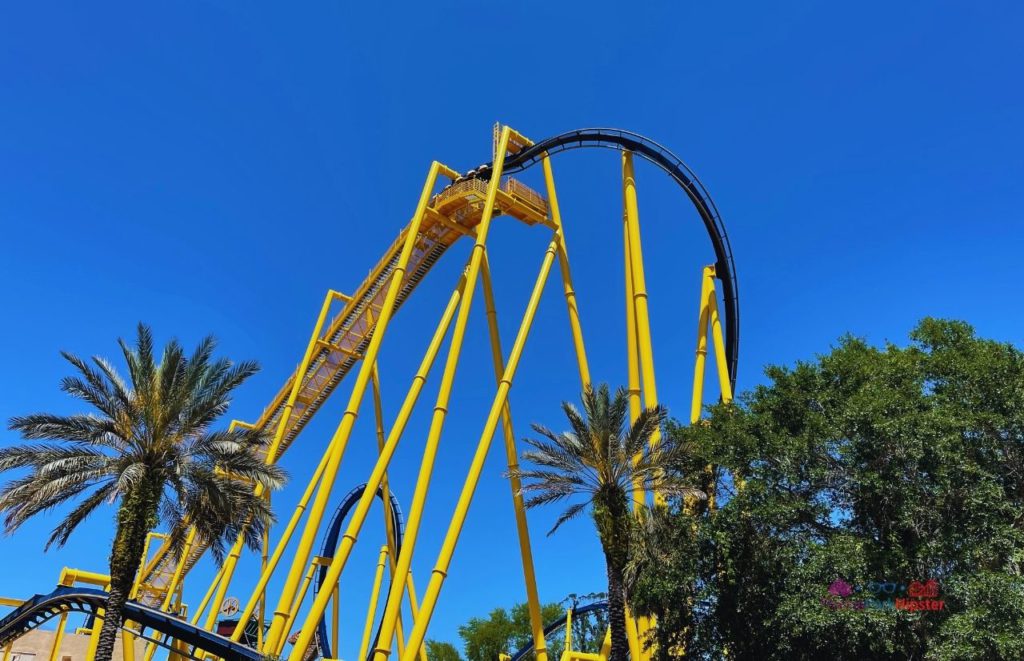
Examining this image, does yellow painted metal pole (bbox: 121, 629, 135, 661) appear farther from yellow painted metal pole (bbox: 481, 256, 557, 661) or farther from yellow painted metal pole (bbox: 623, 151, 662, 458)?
yellow painted metal pole (bbox: 623, 151, 662, 458)

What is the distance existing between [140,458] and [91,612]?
9.76 m

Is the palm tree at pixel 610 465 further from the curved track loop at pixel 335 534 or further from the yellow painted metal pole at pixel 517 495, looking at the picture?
the curved track loop at pixel 335 534

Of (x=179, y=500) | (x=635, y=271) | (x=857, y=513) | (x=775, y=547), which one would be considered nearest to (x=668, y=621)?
(x=775, y=547)

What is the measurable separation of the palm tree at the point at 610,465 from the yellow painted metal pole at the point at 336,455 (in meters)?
4.15

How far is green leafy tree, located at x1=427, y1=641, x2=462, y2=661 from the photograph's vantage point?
49000 millimetres

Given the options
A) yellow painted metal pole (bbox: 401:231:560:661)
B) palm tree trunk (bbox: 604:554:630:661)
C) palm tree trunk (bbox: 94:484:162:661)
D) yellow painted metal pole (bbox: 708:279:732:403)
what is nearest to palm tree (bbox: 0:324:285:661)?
palm tree trunk (bbox: 94:484:162:661)

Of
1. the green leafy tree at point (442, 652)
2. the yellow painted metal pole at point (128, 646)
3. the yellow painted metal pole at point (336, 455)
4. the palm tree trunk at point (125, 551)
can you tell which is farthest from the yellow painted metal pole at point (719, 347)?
the green leafy tree at point (442, 652)

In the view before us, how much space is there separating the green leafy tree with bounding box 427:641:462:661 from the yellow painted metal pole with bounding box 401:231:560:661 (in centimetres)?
3825

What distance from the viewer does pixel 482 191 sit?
66.2 feet

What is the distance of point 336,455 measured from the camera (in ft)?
55.4

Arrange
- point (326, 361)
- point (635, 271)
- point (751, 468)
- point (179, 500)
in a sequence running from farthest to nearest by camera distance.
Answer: point (326, 361)
point (635, 271)
point (751, 468)
point (179, 500)

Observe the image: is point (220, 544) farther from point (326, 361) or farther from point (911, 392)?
point (911, 392)

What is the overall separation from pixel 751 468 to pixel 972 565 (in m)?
4.33

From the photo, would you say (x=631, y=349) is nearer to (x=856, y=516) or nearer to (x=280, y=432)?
(x=856, y=516)
